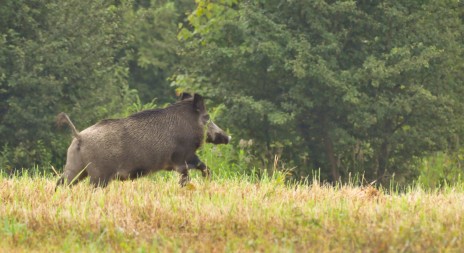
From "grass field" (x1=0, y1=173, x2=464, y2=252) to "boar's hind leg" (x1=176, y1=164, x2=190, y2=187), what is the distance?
3.73 feet

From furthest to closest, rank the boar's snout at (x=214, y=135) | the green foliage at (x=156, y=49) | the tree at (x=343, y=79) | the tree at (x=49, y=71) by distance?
1. the green foliage at (x=156, y=49)
2. the tree at (x=49, y=71)
3. the tree at (x=343, y=79)
4. the boar's snout at (x=214, y=135)

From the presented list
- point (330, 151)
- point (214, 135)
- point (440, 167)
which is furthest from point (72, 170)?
point (440, 167)

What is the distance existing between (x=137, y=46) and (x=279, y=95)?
1617cm

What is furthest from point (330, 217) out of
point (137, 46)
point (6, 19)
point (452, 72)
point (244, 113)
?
point (137, 46)

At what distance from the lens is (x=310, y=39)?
2428 cm

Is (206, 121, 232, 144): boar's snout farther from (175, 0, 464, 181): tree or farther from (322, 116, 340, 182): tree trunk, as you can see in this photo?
(322, 116, 340, 182): tree trunk

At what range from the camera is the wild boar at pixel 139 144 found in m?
12.4

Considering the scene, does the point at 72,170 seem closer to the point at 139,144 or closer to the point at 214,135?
the point at 139,144

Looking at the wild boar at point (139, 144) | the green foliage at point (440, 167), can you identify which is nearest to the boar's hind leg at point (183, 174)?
the wild boar at point (139, 144)

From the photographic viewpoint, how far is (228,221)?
9.88 metres

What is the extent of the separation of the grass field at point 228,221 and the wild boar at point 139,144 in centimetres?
65

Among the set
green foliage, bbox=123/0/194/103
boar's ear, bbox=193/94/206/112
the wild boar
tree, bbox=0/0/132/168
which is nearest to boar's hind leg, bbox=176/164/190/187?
the wild boar

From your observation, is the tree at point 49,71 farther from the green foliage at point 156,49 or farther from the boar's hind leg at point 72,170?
the boar's hind leg at point 72,170

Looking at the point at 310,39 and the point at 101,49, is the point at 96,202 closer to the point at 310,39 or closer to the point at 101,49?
the point at 310,39
